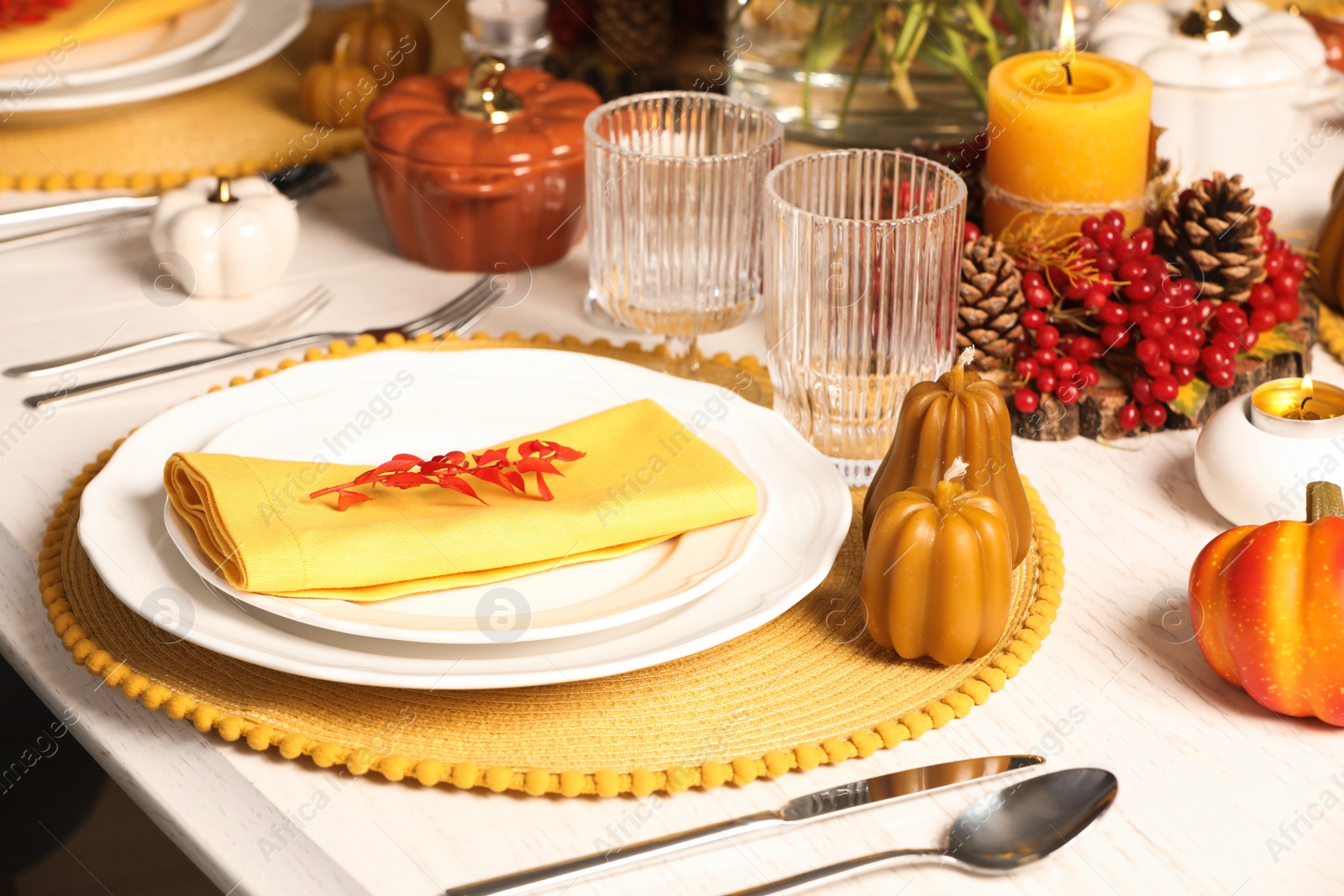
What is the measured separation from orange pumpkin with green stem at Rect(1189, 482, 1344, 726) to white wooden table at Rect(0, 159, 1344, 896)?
0.08 ft

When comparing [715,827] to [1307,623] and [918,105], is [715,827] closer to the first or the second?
[1307,623]

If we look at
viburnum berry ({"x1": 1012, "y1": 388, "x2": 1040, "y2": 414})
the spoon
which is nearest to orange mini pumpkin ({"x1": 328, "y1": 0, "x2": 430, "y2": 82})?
viburnum berry ({"x1": 1012, "y1": 388, "x2": 1040, "y2": 414})

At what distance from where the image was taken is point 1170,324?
84cm

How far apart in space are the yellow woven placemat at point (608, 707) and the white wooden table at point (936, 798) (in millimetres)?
12

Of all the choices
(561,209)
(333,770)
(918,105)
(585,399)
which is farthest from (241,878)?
(918,105)

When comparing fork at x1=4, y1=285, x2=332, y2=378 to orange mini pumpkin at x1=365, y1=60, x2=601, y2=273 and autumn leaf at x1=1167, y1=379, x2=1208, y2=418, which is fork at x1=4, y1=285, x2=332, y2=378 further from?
autumn leaf at x1=1167, y1=379, x2=1208, y2=418

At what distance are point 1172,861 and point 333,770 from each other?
0.36m

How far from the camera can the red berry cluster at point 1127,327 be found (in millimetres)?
833

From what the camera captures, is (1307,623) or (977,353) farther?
(977,353)

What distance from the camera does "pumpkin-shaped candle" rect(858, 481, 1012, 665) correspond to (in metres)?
0.60

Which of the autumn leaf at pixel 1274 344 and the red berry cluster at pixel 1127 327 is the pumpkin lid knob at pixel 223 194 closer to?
the red berry cluster at pixel 1127 327

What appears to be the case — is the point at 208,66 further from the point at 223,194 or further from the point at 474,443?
the point at 474,443

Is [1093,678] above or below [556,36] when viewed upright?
below

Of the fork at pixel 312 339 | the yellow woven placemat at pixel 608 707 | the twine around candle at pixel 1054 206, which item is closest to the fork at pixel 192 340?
the fork at pixel 312 339
